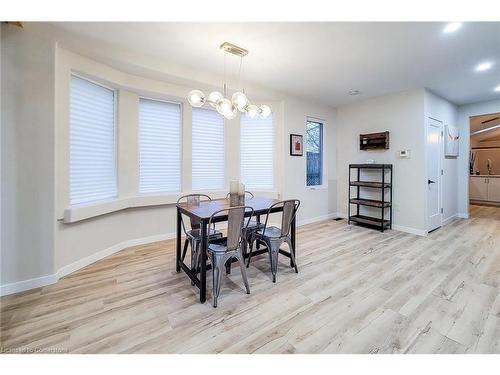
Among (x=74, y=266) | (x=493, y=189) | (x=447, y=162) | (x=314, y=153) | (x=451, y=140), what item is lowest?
(x=74, y=266)

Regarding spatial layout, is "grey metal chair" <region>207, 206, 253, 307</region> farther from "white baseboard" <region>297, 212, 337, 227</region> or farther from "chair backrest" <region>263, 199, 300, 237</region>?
"white baseboard" <region>297, 212, 337, 227</region>

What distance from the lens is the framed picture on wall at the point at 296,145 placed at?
15.2 ft

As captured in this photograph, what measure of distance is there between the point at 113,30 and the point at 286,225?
9.16 feet

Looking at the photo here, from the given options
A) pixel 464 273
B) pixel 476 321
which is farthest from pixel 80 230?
pixel 464 273

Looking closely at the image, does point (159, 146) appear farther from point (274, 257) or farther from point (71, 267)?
point (274, 257)

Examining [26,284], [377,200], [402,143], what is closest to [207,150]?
[26,284]

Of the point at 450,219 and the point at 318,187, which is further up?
the point at 318,187

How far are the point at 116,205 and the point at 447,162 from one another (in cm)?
644

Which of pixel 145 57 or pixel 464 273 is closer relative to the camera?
pixel 464 273

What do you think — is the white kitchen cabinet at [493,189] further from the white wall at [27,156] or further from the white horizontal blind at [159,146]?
the white wall at [27,156]

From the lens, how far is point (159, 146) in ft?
12.1

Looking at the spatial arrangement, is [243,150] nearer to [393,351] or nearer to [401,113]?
[401,113]

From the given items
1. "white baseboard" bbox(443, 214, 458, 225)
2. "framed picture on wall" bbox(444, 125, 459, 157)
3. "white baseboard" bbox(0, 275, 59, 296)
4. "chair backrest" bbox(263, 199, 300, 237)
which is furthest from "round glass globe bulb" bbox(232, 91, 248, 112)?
"white baseboard" bbox(443, 214, 458, 225)

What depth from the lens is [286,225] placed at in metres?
2.57
